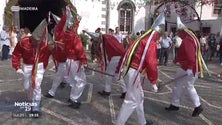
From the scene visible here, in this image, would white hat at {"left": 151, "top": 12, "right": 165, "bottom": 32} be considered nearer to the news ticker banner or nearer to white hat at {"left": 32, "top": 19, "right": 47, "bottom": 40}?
white hat at {"left": 32, "top": 19, "right": 47, "bottom": 40}

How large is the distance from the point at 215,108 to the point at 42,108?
12.4 feet

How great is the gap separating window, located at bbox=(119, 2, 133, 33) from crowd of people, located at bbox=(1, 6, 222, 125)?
17.5 metres

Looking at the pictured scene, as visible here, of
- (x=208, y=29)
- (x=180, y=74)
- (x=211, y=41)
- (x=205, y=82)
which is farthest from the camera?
(x=208, y=29)

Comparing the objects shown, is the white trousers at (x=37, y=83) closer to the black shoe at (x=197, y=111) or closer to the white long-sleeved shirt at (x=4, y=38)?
the black shoe at (x=197, y=111)

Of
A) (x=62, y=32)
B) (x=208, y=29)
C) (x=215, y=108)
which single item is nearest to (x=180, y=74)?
(x=215, y=108)

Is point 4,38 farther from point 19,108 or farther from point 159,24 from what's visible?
point 159,24

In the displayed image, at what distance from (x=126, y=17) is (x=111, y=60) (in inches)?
703

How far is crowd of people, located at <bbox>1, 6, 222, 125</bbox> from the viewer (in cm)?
610

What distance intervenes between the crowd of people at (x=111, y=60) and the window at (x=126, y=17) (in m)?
17.5

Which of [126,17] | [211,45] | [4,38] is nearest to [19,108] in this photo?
[4,38]

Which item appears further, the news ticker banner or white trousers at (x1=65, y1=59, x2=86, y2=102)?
white trousers at (x1=65, y1=59, x2=86, y2=102)

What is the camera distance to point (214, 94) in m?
9.62

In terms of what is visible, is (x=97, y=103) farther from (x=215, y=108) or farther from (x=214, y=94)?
(x=214, y=94)

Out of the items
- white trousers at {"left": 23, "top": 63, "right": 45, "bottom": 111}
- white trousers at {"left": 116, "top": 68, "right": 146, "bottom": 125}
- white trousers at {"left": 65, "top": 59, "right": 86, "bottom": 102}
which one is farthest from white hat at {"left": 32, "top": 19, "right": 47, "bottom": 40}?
white trousers at {"left": 116, "top": 68, "right": 146, "bottom": 125}
